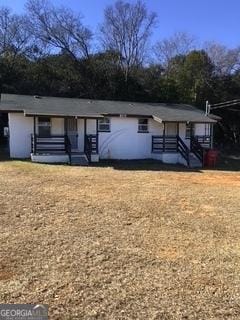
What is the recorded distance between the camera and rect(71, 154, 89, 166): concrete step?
786 inches

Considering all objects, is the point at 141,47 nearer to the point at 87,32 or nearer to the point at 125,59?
the point at 125,59

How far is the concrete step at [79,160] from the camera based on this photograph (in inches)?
786

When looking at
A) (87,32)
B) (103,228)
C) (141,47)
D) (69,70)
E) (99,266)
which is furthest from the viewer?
(141,47)

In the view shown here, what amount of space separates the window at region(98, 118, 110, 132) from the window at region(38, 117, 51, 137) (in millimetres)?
2877

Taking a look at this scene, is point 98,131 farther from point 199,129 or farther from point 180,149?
point 199,129

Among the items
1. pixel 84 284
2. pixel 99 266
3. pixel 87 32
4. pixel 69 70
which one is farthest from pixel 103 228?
pixel 87 32

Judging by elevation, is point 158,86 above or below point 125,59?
below

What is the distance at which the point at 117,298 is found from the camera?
4.96m

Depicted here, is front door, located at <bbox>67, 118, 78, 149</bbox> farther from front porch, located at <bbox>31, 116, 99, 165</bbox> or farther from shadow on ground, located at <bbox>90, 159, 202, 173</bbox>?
shadow on ground, located at <bbox>90, 159, 202, 173</bbox>

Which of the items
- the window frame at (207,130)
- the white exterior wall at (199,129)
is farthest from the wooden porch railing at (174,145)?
the window frame at (207,130)

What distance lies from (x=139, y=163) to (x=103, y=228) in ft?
46.0

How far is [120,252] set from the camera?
6.57 metres

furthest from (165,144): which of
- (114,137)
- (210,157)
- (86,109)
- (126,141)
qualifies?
(86,109)

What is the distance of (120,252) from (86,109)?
17.2m
